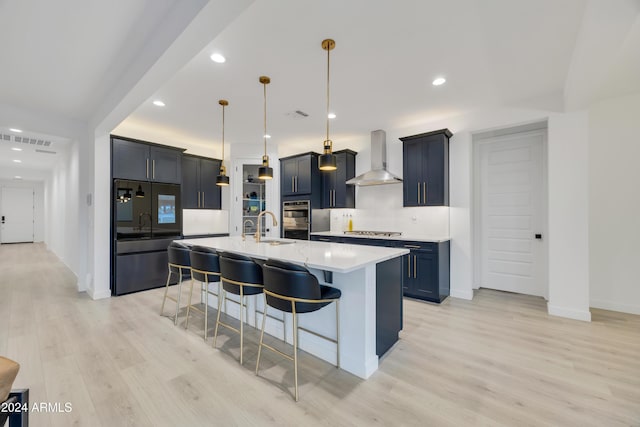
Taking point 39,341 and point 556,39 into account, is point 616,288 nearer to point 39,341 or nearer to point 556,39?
point 556,39

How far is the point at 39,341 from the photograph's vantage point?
102 inches

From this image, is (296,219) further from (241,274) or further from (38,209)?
(38,209)

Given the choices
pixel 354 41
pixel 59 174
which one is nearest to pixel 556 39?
pixel 354 41

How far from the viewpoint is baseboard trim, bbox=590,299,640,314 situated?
3292mm

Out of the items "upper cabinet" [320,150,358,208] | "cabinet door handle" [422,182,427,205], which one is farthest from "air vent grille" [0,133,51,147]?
"cabinet door handle" [422,182,427,205]

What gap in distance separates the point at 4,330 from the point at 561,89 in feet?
22.9

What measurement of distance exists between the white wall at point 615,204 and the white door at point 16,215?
1694 cm

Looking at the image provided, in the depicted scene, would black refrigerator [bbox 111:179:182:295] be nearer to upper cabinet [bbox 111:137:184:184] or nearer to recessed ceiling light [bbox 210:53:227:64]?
upper cabinet [bbox 111:137:184:184]

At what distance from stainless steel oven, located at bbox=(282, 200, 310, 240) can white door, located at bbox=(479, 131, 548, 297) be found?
3125 mm

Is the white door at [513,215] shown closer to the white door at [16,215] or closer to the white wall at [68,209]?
the white wall at [68,209]

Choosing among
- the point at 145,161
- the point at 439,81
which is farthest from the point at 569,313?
the point at 145,161

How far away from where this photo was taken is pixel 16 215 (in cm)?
1028

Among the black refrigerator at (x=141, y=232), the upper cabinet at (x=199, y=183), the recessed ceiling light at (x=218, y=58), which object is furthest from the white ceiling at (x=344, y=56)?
the upper cabinet at (x=199, y=183)

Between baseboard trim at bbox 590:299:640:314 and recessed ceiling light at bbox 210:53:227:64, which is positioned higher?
recessed ceiling light at bbox 210:53:227:64
